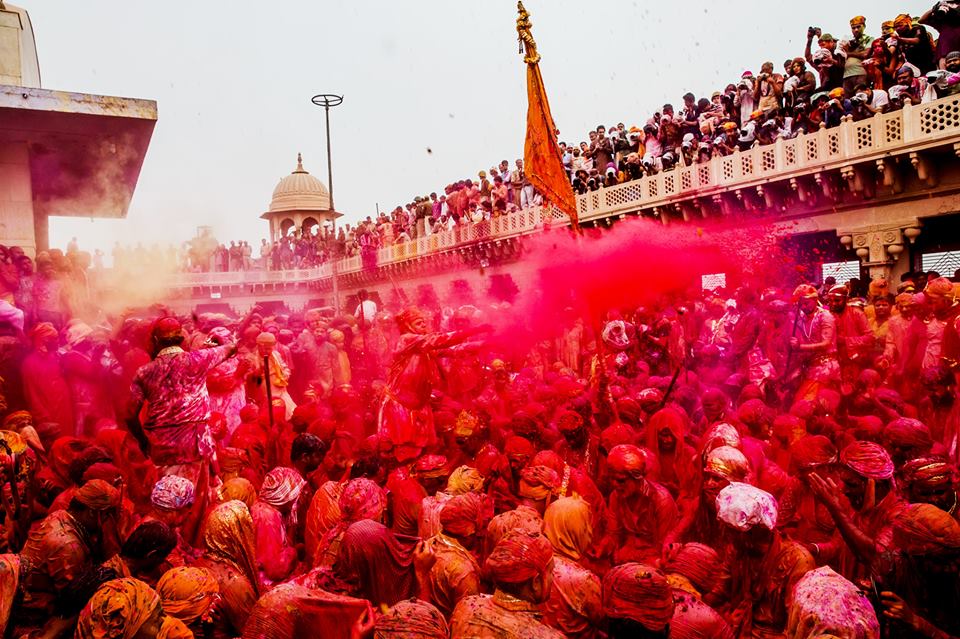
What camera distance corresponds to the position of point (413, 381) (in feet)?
25.5

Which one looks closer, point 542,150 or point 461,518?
point 461,518

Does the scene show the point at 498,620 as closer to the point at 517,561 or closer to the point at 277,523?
the point at 517,561

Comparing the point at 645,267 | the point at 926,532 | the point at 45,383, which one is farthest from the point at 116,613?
the point at 645,267

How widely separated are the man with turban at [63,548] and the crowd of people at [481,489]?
0.6 inches

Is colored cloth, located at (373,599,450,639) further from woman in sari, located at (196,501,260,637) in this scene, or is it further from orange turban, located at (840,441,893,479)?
orange turban, located at (840,441,893,479)

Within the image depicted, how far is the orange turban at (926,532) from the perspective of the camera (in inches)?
128

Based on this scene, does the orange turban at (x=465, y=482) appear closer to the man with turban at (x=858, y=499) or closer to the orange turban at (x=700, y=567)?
the orange turban at (x=700, y=567)

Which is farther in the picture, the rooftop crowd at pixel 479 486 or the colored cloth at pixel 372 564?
the colored cloth at pixel 372 564

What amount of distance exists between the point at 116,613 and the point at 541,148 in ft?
31.2

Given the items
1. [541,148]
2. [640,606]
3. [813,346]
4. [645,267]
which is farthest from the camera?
[645,267]

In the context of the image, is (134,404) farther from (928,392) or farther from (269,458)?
(928,392)

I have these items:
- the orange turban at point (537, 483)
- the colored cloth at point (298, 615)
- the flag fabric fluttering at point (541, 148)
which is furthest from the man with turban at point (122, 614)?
the flag fabric fluttering at point (541, 148)

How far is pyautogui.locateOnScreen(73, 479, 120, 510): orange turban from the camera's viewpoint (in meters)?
4.26

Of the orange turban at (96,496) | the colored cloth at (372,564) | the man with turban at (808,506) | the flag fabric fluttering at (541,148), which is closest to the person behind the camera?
the colored cloth at (372,564)
